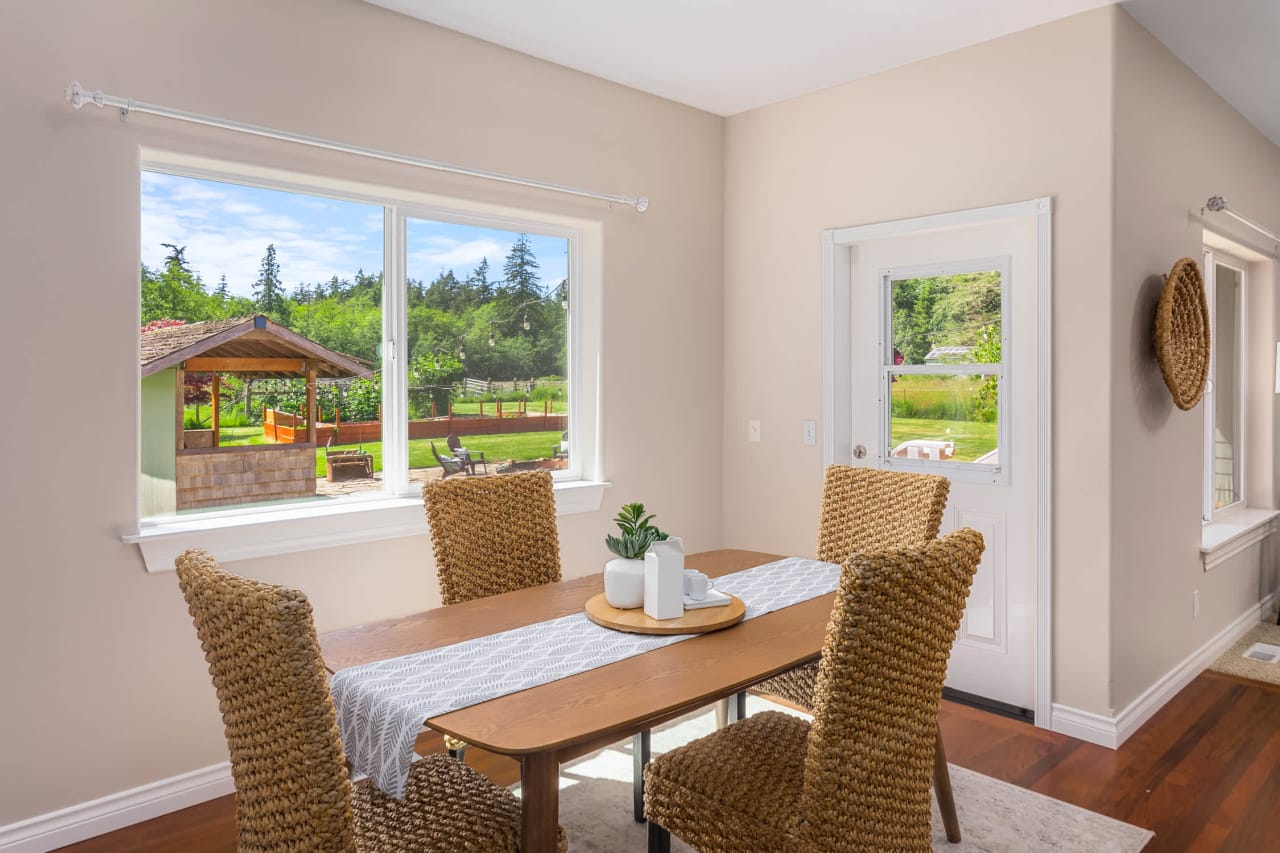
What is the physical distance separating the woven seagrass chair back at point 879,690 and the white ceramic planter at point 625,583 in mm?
624

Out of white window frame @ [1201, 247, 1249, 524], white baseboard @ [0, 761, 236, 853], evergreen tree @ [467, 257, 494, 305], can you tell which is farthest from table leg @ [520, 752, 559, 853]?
white window frame @ [1201, 247, 1249, 524]

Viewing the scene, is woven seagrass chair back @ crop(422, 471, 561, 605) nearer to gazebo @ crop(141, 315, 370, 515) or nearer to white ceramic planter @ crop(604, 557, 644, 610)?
white ceramic planter @ crop(604, 557, 644, 610)

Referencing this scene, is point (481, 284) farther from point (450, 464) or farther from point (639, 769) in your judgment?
point (639, 769)

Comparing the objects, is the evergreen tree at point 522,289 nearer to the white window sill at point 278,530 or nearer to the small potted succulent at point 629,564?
the white window sill at point 278,530

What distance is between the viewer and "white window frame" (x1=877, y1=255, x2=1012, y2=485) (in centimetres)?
321

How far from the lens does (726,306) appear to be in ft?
13.4

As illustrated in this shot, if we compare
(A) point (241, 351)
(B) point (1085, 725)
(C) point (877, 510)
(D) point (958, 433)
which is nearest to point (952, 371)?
(D) point (958, 433)

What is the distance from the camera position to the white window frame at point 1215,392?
13.4 feet

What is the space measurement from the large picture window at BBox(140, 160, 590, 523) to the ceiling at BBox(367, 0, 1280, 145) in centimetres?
68

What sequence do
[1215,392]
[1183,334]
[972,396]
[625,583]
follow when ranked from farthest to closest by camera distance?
[1215,392] < [972,396] < [1183,334] < [625,583]

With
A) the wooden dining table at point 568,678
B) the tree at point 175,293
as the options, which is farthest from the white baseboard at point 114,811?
the tree at point 175,293

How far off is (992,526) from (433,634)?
2.28m

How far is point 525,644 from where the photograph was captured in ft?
5.96

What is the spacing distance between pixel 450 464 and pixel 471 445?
0.11 meters
